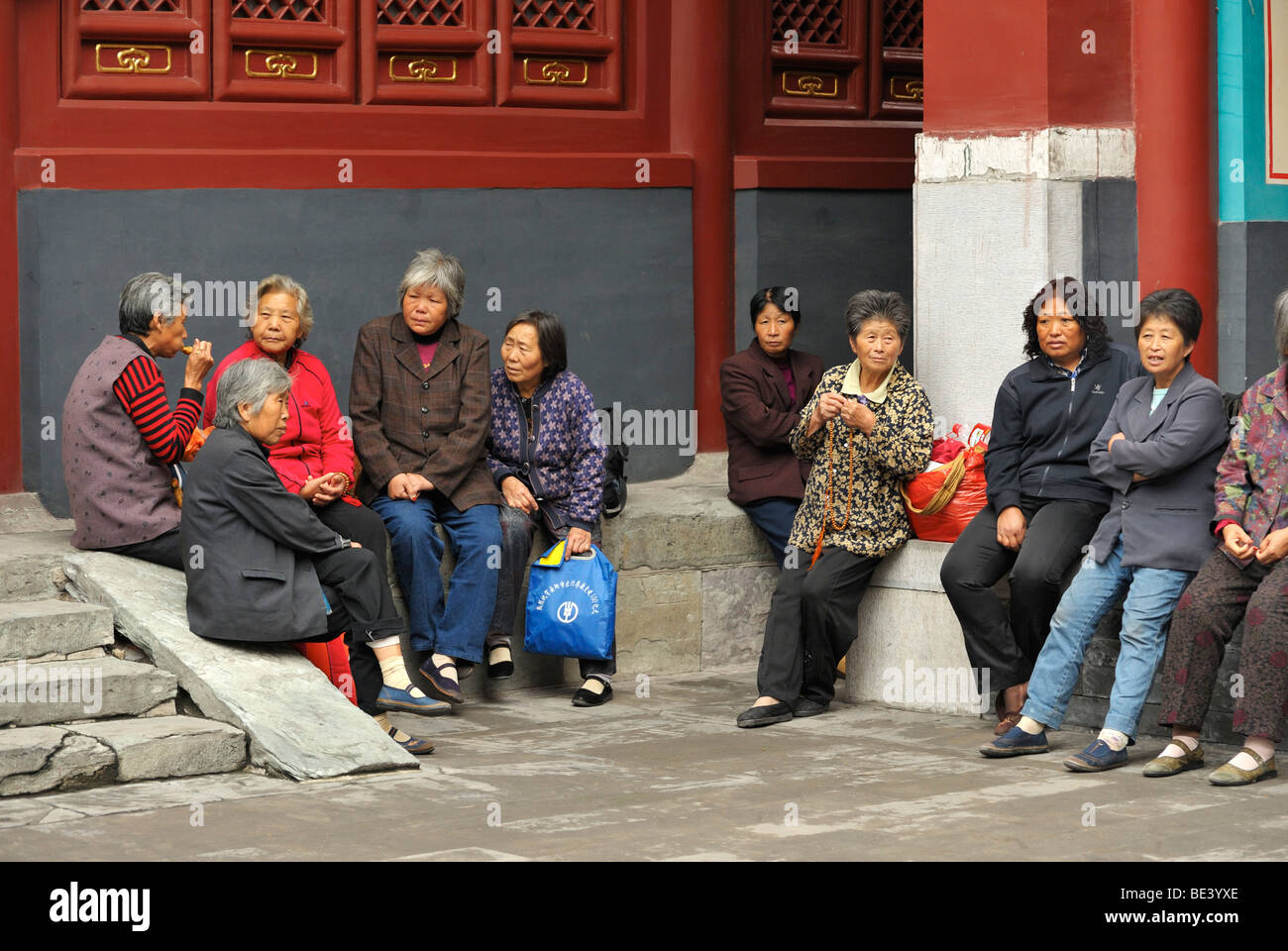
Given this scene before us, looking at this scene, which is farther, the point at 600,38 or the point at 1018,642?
the point at 600,38

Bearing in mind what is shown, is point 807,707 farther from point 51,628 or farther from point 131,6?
point 131,6

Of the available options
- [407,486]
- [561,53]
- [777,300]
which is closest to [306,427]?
[407,486]

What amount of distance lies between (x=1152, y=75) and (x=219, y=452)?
388cm

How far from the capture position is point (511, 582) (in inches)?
305

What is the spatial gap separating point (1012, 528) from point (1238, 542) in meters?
0.93

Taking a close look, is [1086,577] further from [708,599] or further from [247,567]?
[247,567]

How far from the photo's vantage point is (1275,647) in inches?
242

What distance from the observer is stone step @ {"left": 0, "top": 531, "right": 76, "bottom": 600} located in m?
6.95

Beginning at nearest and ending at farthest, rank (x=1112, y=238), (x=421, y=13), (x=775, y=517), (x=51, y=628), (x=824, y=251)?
(x=51, y=628)
(x=1112, y=238)
(x=775, y=517)
(x=421, y=13)
(x=824, y=251)

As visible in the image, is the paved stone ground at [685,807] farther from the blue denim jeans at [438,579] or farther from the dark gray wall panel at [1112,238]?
the dark gray wall panel at [1112,238]

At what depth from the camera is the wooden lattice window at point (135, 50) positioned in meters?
7.98

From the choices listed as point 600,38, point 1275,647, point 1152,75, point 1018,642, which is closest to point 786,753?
point 1018,642

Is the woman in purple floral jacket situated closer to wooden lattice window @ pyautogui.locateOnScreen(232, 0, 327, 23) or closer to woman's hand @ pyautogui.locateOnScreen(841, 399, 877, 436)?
woman's hand @ pyautogui.locateOnScreen(841, 399, 877, 436)

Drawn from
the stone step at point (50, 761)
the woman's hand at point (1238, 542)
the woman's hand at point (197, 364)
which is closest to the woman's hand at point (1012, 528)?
the woman's hand at point (1238, 542)
